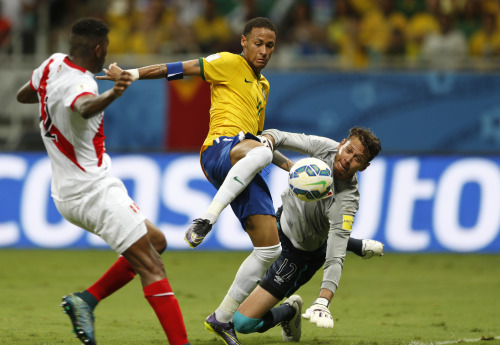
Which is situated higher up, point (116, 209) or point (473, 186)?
point (116, 209)

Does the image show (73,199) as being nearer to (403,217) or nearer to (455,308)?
(455,308)

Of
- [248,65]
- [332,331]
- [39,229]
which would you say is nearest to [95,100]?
[248,65]

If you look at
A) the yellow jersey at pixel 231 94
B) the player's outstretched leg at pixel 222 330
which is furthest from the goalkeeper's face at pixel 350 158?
the player's outstretched leg at pixel 222 330

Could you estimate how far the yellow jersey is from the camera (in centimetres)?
615

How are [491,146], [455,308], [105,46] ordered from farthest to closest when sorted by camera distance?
1. [491,146]
2. [455,308]
3. [105,46]

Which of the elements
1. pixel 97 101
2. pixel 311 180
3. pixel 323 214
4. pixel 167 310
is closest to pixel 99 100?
pixel 97 101

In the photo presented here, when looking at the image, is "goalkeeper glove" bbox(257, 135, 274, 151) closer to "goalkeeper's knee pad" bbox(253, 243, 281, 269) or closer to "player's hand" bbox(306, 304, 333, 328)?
"goalkeeper's knee pad" bbox(253, 243, 281, 269)

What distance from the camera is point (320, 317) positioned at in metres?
5.40

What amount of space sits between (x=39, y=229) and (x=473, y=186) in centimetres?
659

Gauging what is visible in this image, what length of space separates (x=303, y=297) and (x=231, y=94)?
3.38 metres

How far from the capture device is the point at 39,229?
40.1 ft

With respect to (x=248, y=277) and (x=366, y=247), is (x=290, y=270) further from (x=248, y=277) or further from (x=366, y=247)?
(x=248, y=277)

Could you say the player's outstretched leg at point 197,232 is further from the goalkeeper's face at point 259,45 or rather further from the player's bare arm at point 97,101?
the goalkeeper's face at point 259,45

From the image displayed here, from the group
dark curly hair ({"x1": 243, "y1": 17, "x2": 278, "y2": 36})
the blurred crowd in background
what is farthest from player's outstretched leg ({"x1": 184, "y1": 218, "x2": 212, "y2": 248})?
the blurred crowd in background
